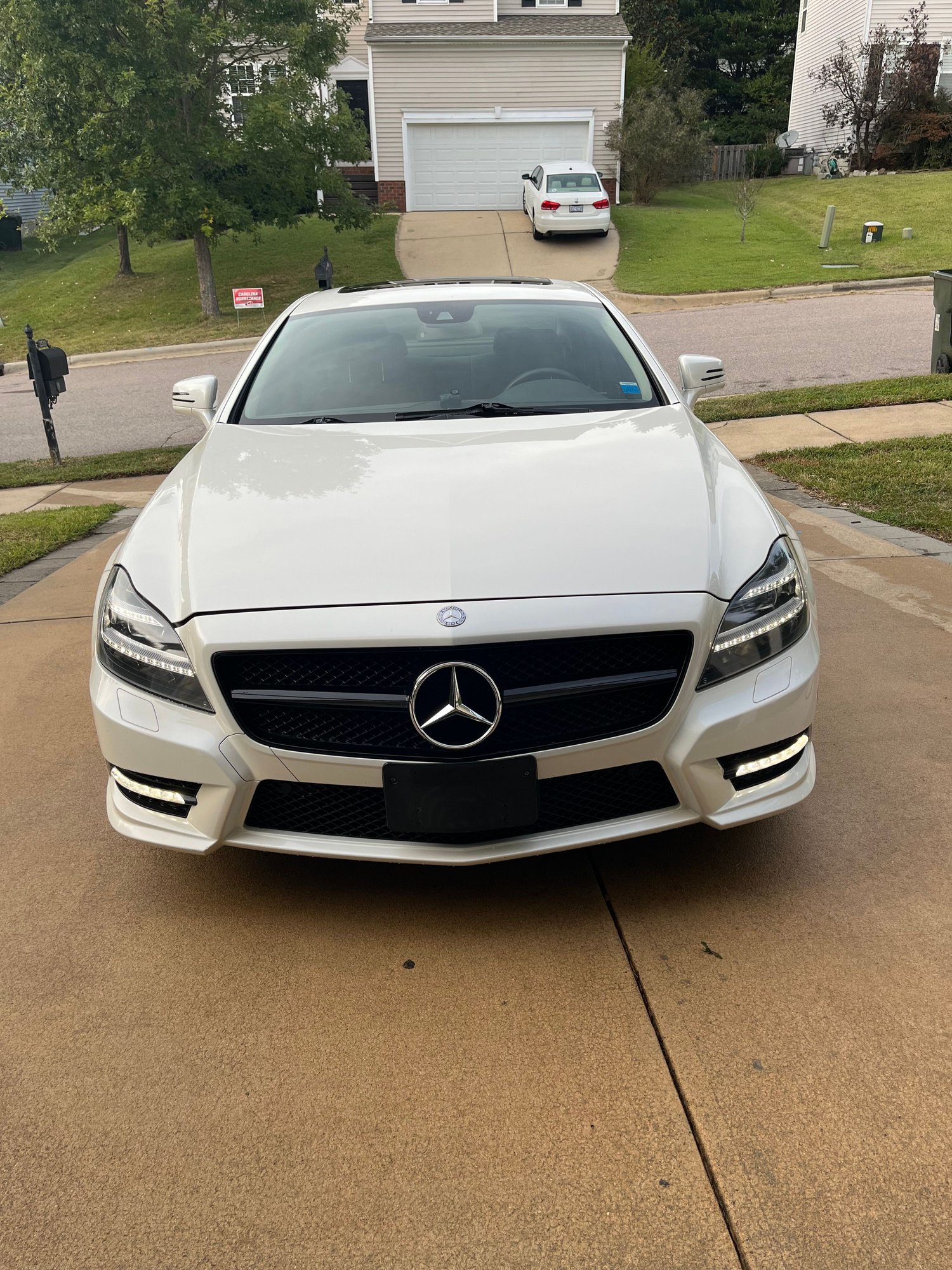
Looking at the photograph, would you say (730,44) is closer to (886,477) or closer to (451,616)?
(886,477)

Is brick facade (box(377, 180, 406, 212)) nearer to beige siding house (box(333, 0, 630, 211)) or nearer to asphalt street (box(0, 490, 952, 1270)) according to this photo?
beige siding house (box(333, 0, 630, 211))

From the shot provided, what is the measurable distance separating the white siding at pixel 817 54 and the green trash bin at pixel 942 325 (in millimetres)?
27507

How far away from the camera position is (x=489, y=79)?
2866cm

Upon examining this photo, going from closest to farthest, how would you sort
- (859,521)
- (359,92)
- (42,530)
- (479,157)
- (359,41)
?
(859,521)
(42,530)
(479,157)
(359,41)
(359,92)

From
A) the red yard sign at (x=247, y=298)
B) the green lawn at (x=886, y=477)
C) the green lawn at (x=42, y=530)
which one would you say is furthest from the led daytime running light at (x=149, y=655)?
the red yard sign at (x=247, y=298)

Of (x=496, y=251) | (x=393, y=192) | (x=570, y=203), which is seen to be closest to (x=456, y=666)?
(x=496, y=251)

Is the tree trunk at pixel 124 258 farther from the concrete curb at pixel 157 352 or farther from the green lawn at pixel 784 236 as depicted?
the green lawn at pixel 784 236

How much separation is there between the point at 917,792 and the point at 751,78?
51538 millimetres

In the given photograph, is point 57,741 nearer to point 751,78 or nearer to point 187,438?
point 187,438

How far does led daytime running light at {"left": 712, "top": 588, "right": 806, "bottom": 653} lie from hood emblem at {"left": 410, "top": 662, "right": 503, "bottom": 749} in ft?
1.92

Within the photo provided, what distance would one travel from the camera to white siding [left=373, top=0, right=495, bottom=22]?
29.5 m

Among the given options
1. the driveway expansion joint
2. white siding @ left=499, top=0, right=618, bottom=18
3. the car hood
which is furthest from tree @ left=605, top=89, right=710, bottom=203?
the driveway expansion joint

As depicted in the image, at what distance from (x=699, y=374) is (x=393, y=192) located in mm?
27552

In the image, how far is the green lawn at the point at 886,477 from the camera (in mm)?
6293
